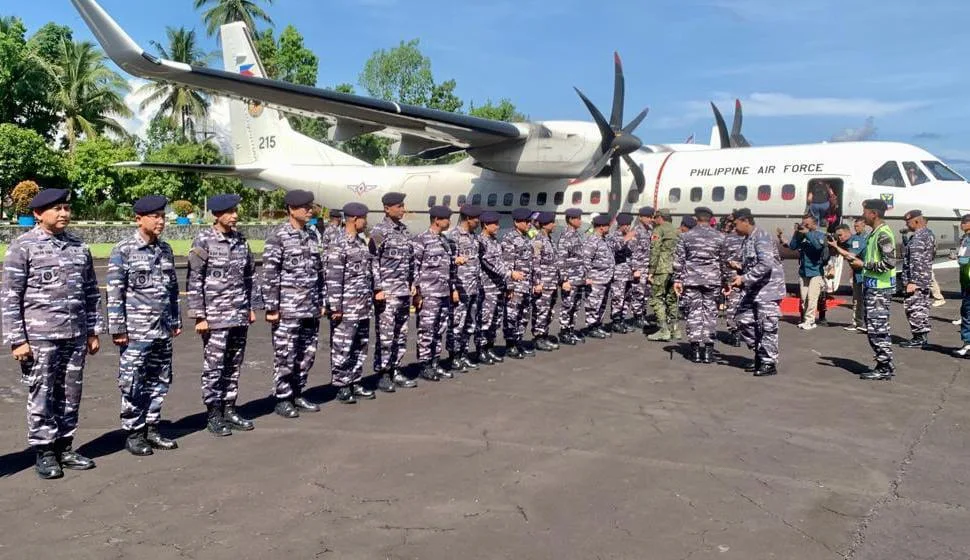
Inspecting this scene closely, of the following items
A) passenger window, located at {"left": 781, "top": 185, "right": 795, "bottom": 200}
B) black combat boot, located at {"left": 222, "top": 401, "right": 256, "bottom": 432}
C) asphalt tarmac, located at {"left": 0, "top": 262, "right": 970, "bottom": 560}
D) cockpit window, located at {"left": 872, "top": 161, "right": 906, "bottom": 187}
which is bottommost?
asphalt tarmac, located at {"left": 0, "top": 262, "right": 970, "bottom": 560}

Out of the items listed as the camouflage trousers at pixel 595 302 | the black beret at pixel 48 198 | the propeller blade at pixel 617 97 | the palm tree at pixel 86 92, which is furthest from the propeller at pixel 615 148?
the palm tree at pixel 86 92

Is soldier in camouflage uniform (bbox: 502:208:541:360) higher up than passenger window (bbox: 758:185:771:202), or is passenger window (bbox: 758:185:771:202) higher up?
passenger window (bbox: 758:185:771:202)

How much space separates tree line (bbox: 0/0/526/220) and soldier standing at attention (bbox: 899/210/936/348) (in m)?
24.8

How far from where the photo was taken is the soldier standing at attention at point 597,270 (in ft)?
33.7

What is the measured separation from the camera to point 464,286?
8219 millimetres

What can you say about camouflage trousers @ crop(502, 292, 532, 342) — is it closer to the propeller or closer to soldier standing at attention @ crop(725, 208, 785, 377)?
soldier standing at attention @ crop(725, 208, 785, 377)

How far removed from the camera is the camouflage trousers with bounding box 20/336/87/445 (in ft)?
15.6

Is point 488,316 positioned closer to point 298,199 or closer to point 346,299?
point 346,299

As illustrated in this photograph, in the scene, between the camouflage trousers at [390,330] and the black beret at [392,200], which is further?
the black beret at [392,200]

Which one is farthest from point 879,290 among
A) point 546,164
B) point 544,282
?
point 546,164

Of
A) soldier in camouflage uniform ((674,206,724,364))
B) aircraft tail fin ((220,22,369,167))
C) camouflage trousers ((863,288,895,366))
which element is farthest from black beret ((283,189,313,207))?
aircraft tail fin ((220,22,369,167))

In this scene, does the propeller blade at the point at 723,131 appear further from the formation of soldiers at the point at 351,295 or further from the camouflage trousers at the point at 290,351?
the camouflage trousers at the point at 290,351

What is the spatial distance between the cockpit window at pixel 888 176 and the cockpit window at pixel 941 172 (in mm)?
685

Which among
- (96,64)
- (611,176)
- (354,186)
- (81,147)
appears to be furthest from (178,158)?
(611,176)
